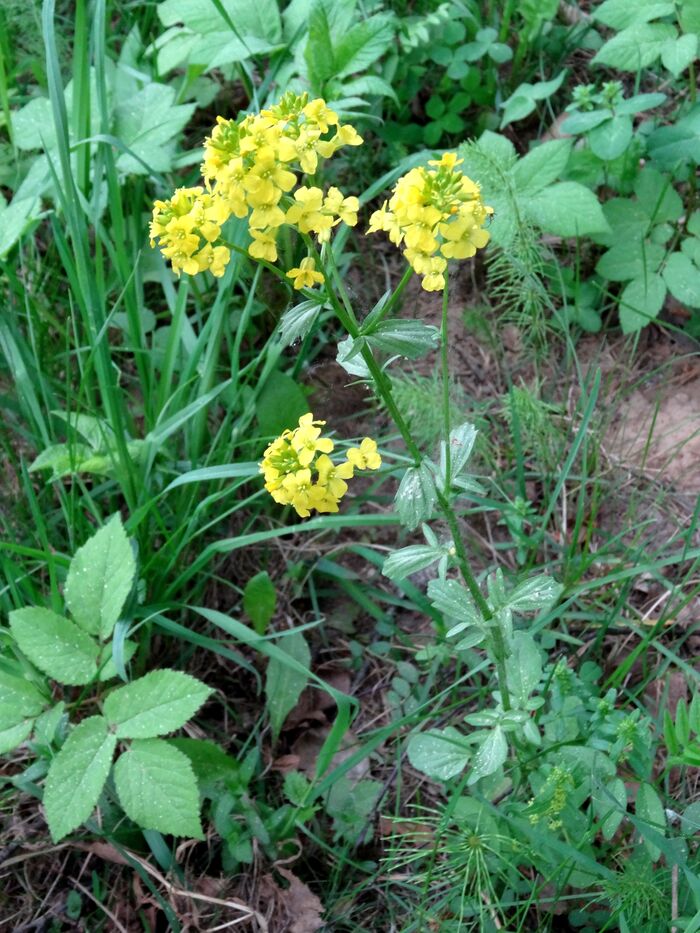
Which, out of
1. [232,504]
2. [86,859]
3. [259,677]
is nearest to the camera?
[86,859]

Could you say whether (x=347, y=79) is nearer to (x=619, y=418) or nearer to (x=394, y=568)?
(x=619, y=418)

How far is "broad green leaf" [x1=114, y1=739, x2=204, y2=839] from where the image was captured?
156 centimetres

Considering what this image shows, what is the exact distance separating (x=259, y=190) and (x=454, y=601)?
74 centimetres

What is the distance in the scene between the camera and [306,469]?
124 centimetres

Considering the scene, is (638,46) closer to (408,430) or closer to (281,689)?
(408,430)

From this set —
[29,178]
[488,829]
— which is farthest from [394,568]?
[29,178]

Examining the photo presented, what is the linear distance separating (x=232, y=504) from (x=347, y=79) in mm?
1206

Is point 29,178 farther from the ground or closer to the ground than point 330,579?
farther from the ground

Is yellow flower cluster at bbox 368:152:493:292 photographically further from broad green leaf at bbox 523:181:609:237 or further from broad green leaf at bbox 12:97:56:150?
broad green leaf at bbox 12:97:56:150

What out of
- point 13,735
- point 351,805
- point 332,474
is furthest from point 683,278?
point 13,735

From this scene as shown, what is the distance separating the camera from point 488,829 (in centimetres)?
162

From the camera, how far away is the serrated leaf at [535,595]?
146cm

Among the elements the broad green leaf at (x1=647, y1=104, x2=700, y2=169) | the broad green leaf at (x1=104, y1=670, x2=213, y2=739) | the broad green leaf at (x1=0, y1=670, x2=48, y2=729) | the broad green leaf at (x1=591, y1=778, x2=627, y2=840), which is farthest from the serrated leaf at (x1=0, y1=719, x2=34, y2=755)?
the broad green leaf at (x1=647, y1=104, x2=700, y2=169)

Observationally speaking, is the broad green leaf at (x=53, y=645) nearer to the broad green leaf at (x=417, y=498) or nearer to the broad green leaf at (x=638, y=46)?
the broad green leaf at (x=417, y=498)
